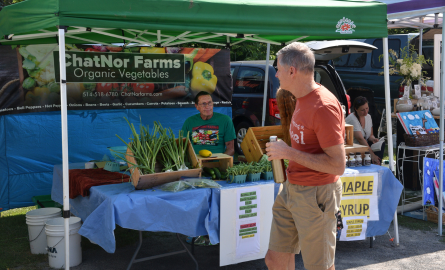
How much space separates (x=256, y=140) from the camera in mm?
4086

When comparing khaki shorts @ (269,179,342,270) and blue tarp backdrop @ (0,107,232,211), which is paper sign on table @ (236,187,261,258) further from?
blue tarp backdrop @ (0,107,232,211)

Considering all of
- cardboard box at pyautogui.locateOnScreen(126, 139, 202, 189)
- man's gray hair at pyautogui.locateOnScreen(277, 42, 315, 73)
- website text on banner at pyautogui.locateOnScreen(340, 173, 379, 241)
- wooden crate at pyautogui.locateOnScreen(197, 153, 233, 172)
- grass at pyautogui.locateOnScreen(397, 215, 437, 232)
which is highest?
man's gray hair at pyautogui.locateOnScreen(277, 42, 315, 73)

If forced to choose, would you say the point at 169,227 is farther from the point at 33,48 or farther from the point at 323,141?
the point at 33,48

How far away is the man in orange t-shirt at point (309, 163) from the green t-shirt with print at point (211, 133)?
203 centimetres

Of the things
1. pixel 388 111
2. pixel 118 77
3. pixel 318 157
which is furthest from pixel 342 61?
pixel 318 157

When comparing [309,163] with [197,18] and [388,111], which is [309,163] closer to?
[197,18]

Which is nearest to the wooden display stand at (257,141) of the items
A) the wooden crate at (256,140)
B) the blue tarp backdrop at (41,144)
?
the wooden crate at (256,140)

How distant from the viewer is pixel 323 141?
2.27m

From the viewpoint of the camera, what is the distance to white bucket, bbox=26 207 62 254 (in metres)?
4.21

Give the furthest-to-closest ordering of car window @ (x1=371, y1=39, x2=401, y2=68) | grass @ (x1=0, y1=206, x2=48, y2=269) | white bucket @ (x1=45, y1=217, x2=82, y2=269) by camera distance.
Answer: car window @ (x1=371, y1=39, x2=401, y2=68), grass @ (x1=0, y1=206, x2=48, y2=269), white bucket @ (x1=45, y1=217, x2=82, y2=269)

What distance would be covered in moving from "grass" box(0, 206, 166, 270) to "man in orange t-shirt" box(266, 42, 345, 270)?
2455 mm

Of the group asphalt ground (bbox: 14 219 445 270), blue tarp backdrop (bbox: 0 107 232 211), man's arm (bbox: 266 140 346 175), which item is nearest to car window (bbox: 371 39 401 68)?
asphalt ground (bbox: 14 219 445 270)

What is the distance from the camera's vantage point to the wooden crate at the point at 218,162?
3.83 meters

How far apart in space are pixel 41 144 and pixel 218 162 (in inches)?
106
